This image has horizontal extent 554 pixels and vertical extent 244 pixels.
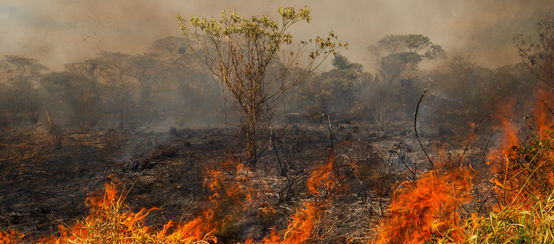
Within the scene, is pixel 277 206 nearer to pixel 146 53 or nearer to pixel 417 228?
pixel 417 228

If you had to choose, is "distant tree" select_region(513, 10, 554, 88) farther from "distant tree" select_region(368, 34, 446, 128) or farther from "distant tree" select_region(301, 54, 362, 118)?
"distant tree" select_region(301, 54, 362, 118)

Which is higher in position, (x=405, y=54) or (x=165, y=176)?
(x=405, y=54)

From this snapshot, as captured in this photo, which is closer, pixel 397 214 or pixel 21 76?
pixel 397 214

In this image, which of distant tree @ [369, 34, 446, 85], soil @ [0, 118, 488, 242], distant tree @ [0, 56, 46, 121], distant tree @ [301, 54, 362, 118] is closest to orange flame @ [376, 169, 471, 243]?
soil @ [0, 118, 488, 242]

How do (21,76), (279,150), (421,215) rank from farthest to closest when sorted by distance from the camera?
(21,76), (279,150), (421,215)

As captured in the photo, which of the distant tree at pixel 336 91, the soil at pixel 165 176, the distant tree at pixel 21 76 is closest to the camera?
the soil at pixel 165 176

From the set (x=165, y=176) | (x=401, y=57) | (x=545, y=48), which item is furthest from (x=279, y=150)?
(x=401, y=57)

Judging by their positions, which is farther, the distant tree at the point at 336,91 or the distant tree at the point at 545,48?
the distant tree at the point at 336,91

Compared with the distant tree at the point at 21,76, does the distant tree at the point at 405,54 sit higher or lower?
higher

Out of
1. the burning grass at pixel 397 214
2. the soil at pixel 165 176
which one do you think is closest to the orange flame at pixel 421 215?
the burning grass at pixel 397 214

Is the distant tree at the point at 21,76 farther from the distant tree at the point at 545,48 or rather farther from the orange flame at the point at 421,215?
the distant tree at the point at 545,48

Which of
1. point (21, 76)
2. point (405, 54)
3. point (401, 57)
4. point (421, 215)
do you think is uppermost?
point (405, 54)

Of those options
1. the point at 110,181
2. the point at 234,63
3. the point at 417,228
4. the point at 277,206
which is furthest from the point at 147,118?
the point at 417,228

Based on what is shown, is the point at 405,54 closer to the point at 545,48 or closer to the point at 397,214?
the point at 545,48
